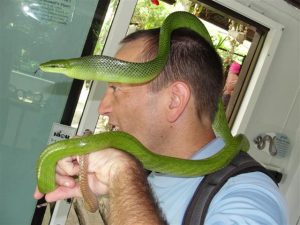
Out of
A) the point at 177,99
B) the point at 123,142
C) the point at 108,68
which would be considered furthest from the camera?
the point at 177,99

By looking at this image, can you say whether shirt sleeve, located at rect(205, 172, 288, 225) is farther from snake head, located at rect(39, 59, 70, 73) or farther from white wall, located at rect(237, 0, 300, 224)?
white wall, located at rect(237, 0, 300, 224)

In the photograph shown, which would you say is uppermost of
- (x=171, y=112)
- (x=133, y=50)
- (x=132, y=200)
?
(x=133, y=50)

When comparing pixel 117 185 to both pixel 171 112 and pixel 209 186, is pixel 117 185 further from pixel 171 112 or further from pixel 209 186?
pixel 171 112

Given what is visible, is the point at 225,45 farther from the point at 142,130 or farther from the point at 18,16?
the point at 142,130

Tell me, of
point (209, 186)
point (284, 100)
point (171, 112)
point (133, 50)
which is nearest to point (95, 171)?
point (209, 186)

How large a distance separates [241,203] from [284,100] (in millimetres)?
1719

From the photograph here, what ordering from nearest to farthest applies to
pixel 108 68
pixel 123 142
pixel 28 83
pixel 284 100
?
1. pixel 123 142
2. pixel 108 68
3. pixel 28 83
4. pixel 284 100

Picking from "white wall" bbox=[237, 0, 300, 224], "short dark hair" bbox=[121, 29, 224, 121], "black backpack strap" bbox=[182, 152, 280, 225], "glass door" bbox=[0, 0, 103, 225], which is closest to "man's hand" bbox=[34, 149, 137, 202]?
"black backpack strap" bbox=[182, 152, 280, 225]

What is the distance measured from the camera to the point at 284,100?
97.9 inches

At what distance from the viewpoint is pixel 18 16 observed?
1776 millimetres

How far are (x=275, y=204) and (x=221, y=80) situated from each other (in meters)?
0.63

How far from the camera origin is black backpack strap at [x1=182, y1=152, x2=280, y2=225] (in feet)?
3.17

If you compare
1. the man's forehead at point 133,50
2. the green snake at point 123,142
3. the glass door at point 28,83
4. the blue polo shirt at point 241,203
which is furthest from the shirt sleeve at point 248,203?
the glass door at point 28,83

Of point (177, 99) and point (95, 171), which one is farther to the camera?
point (177, 99)
